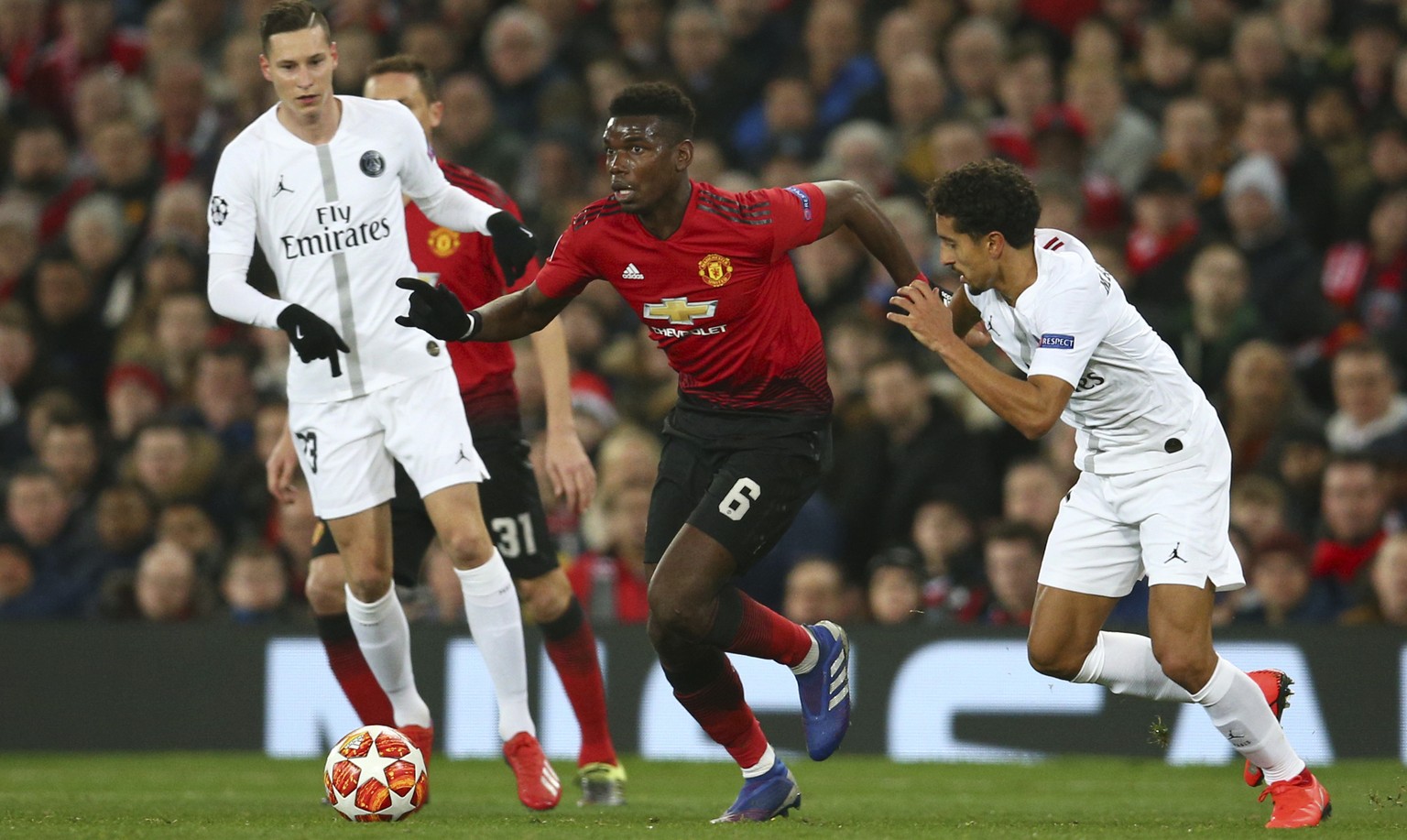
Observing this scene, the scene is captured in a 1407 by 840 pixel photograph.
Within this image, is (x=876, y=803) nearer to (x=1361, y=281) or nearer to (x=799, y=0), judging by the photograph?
(x=1361, y=281)

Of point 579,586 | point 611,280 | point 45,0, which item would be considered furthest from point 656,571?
point 45,0

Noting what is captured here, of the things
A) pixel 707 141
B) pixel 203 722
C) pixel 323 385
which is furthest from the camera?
pixel 707 141

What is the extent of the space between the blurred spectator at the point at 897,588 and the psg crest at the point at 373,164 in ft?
13.3

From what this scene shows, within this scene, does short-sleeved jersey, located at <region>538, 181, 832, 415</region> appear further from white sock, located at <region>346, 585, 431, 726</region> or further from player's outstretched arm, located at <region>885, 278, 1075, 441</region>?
white sock, located at <region>346, 585, 431, 726</region>

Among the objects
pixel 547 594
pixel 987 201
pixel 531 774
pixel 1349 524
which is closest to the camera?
pixel 987 201

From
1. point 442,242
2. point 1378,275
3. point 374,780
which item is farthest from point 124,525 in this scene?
point 1378,275

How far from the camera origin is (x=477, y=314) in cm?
647

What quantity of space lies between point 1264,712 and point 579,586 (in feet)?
16.4

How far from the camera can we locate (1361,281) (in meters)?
11.3

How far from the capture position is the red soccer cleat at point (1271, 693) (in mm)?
6598

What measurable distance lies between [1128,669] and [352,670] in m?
2.98

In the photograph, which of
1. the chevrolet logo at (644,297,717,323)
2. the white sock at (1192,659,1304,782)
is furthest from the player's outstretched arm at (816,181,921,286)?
the white sock at (1192,659,1304,782)

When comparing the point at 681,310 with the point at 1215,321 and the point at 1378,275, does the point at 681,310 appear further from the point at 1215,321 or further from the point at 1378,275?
the point at 1378,275

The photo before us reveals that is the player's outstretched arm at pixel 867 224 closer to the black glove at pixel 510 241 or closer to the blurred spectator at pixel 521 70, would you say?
the black glove at pixel 510 241
